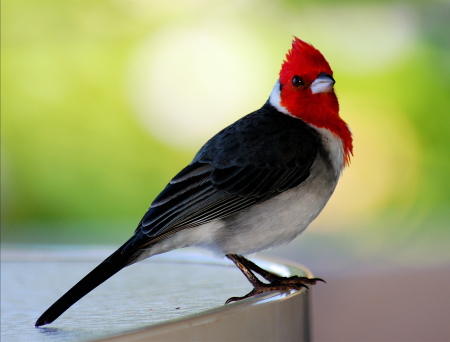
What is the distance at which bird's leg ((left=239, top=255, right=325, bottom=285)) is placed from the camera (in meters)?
1.10

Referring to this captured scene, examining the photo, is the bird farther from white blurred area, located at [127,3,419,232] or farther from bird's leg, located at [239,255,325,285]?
white blurred area, located at [127,3,419,232]

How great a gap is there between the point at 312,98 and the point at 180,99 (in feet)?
9.69

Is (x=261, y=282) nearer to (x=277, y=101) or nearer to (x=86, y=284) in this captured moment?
(x=86, y=284)

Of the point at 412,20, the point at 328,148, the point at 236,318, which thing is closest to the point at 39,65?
the point at 412,20

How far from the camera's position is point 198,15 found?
15.3ft

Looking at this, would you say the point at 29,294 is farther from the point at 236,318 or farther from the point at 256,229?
the point at 236,318

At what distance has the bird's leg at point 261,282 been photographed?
1.07 meters

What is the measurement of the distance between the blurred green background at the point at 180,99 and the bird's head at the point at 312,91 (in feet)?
8.95

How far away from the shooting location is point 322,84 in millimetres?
1476

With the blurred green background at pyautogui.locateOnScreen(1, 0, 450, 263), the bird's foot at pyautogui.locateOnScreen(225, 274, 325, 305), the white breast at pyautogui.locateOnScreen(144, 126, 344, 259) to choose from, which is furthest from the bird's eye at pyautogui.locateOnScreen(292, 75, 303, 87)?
the blurred green background at pyautogui.locateOnScreen(1, 0, 450, 263)

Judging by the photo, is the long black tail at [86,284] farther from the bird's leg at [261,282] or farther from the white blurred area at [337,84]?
the white blurred area at [337,84]

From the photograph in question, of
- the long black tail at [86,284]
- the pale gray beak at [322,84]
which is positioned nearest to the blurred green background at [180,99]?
the pale gray beak at [322,84]

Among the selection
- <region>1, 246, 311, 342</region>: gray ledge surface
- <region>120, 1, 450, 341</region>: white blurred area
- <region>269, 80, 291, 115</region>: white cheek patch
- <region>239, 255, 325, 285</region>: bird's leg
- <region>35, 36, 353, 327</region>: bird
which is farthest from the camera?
<region>120, 1, 450, 341</region>: white blurred area

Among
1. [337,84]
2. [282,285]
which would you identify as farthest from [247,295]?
[337,84]
